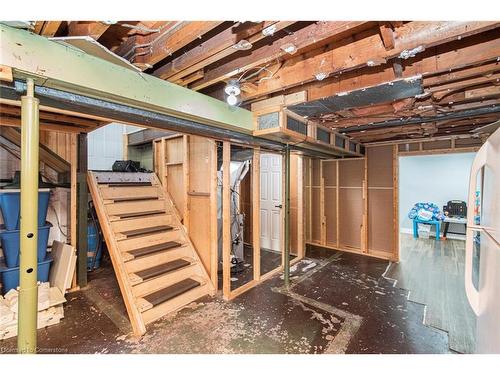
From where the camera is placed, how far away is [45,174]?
3.50 meters

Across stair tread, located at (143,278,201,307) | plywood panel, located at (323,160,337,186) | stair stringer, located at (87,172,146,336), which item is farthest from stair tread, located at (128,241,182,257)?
plywood panel, located at (323,160,337,186)

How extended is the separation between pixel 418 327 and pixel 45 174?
5260 millimetres

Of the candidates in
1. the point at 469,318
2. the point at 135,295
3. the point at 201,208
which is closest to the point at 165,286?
the point at 135,295

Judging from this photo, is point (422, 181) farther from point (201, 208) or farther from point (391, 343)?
point (201, 208)

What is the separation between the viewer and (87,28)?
1.26 metres

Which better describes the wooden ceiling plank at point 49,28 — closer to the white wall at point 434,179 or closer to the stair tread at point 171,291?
the stair tread at point 171,291

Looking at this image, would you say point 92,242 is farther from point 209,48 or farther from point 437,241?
point 437,241

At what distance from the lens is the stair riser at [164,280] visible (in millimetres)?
2430

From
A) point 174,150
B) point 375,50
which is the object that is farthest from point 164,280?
point 375,50

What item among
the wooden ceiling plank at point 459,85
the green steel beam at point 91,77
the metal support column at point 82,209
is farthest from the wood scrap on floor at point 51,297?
the wooden ceiling plank at point 459,85

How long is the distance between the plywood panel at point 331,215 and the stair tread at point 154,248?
3.39 m

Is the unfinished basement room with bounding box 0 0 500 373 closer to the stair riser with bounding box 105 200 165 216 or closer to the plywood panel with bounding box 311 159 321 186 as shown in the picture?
the stair riser with bounding box 105 200 165 216

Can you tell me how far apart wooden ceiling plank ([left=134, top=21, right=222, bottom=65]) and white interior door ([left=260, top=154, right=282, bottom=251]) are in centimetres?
338

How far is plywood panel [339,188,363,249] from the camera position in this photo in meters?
4.70
